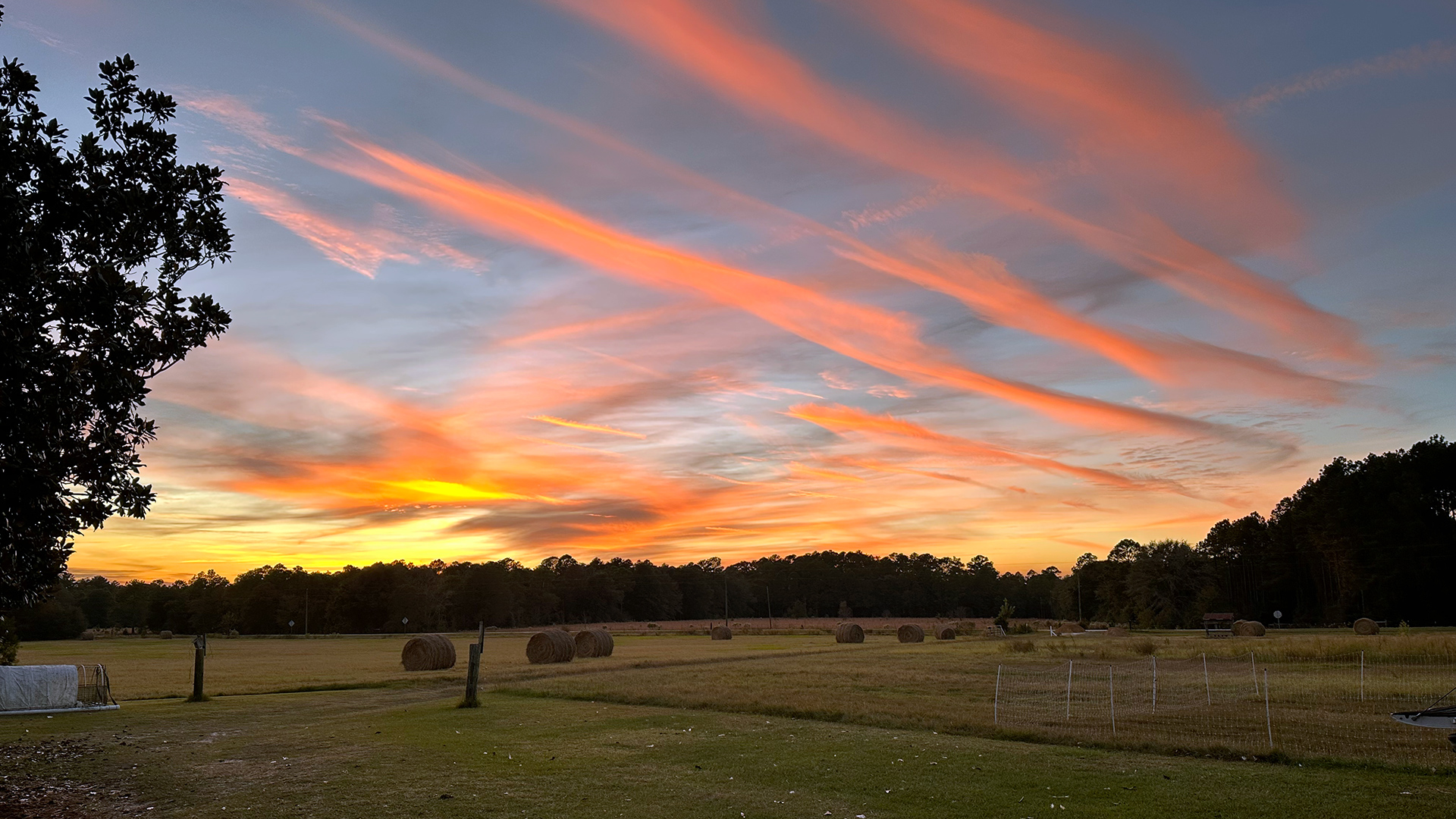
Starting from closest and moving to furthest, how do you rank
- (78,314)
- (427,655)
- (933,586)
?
(78,314)
(427,655)
(933,586)

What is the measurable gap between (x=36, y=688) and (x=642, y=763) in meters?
17.6

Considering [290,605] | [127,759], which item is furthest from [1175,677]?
[290,605]

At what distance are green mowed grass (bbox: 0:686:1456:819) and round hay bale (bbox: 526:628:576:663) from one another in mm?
24650

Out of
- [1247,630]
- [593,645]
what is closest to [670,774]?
[593,645]

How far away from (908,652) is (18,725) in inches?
1432

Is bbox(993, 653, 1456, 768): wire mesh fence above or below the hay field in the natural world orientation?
above

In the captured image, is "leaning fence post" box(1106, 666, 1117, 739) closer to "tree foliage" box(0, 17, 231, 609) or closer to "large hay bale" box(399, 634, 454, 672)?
"tree foliage" box(0, 17, 231, 609)

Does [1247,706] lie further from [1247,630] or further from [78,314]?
[1247,630]

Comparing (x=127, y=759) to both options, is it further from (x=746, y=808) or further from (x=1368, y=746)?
(x=1368, y=746)

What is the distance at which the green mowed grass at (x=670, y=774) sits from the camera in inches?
419

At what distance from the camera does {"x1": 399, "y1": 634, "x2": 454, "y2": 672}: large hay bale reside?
38.1 metres

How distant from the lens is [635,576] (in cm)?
15588

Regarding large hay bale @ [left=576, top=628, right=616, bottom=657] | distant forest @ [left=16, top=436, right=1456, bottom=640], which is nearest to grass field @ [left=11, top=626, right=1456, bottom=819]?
large hay bale @ [left=576, top=628, right=616, bottom=657]

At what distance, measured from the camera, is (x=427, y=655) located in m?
38.1
